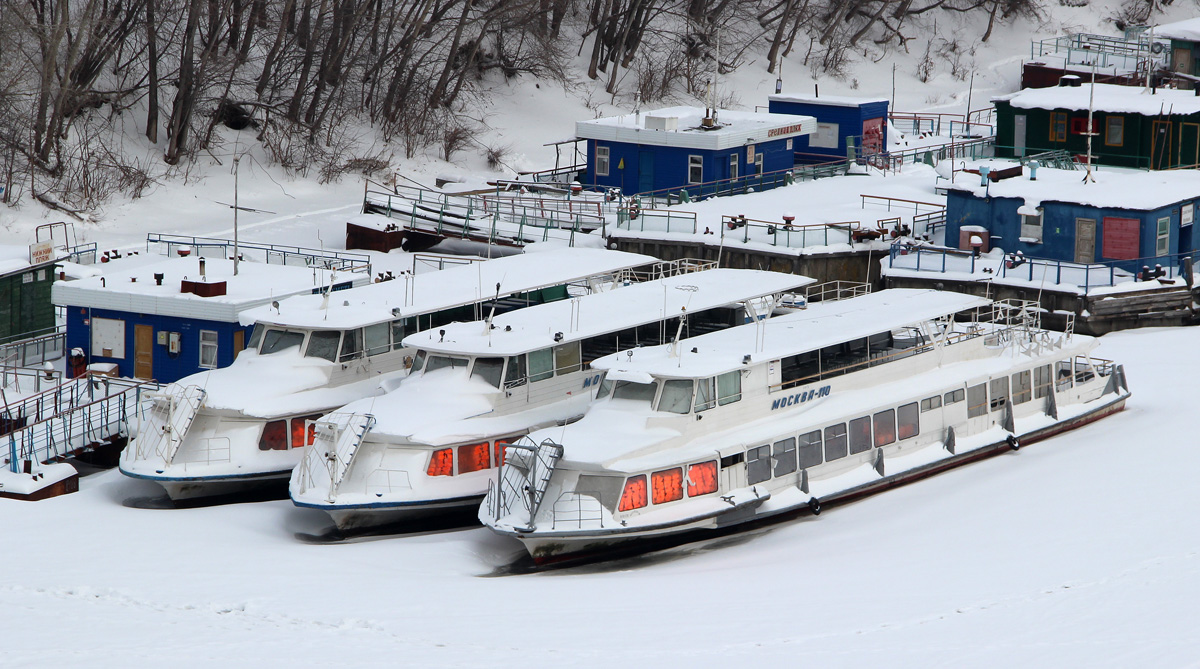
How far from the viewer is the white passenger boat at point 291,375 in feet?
87.5

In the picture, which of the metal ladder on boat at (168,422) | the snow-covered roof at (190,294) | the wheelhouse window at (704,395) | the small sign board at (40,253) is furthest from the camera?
the small sign board at (40,253)

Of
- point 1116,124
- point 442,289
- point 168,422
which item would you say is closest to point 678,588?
point 168,422

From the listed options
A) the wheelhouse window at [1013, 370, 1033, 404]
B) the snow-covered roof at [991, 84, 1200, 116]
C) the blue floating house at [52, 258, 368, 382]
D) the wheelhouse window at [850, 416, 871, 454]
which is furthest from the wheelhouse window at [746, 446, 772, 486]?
the snow-covered roof at [991, 84, 1200, 116]

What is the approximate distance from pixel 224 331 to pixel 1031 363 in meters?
15.9

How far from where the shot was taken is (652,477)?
2380 cm

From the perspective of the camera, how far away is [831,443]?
2628 centimetres

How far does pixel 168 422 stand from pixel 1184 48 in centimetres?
4934

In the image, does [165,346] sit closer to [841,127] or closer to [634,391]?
[634,391]

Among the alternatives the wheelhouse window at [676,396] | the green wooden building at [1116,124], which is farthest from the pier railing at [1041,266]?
the wheelhouse window at [676,396]

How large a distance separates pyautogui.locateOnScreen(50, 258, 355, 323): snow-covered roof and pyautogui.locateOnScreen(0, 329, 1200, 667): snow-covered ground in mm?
4965

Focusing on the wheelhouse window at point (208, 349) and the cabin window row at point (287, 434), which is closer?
the cabin window row at point (287, 434)

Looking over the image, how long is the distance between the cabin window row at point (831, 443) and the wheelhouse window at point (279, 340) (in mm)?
9075

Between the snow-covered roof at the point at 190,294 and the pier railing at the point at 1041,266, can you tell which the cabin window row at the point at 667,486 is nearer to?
the snow-covered roof at the point at 190,294

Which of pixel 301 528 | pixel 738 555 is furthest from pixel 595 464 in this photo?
pixel 301 528
